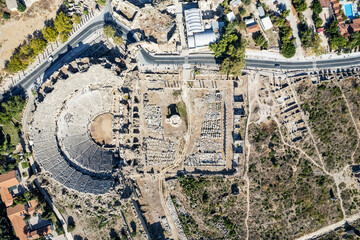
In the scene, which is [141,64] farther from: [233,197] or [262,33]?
[233,197]

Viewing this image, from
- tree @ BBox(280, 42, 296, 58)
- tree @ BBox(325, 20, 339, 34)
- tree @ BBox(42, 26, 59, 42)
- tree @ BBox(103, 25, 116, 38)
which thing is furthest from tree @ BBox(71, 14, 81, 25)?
tree @ BBox(325, 20, 339, 34)

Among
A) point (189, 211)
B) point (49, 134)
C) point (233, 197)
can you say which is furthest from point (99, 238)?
point (233, 197)

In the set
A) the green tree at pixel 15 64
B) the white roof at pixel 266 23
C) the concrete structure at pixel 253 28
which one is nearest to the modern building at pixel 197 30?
the concrete structure at pixel 253 28

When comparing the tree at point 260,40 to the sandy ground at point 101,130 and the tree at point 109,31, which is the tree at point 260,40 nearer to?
the tree at point 109,31

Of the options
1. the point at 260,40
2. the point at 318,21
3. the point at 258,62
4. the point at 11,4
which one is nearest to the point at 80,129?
the point at 11,4

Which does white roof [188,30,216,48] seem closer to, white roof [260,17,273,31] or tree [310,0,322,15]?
white roof [260,17,273,31]

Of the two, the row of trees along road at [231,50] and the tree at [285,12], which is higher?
the tree at [285,12]
